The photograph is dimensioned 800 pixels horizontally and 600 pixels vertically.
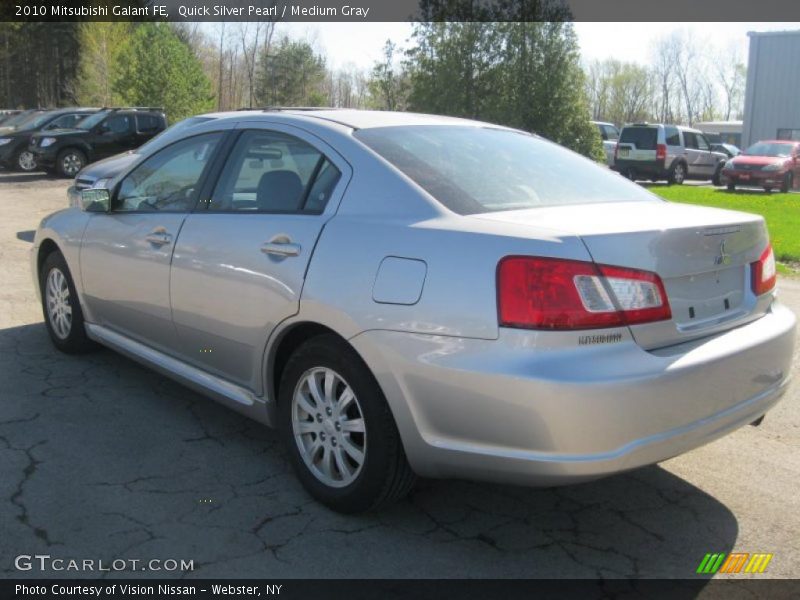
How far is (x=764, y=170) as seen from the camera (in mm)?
21516

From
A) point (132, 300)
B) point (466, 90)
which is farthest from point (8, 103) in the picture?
point (132, 300)

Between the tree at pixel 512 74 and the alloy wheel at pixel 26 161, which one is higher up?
the tree at pixel 512 74

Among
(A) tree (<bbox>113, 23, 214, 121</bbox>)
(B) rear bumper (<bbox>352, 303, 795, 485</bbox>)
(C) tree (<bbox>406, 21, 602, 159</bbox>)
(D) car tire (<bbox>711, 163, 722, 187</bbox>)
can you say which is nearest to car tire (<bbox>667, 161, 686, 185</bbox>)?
(D) car tire (<bbox>711, 163, 722, 187</bbox>)

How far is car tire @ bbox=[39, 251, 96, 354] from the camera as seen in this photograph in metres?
5.21

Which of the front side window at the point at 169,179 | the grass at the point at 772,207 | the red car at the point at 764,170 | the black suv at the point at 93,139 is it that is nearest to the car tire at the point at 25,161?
the black suv at the point at 93,139

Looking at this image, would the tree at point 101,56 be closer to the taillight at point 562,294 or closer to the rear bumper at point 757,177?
the rear bumper at point 757,177

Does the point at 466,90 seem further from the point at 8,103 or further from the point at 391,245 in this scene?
the point at 8,103

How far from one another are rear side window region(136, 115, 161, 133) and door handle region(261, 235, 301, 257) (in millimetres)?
19284

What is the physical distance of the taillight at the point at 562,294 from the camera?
2680mm

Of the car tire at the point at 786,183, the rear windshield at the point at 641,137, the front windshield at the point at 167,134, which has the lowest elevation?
the car tire at the point at 786,183

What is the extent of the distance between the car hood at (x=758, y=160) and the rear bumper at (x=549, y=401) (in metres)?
20.8

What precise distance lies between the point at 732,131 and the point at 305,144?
242 ft

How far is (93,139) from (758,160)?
58.7ft

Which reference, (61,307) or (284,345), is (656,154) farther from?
(284,345)
